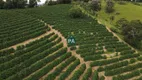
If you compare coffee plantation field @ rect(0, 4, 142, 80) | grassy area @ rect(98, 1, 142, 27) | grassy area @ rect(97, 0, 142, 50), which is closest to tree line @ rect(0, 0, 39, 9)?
coffee plantation field @ rect(0, 4, 142, 80)

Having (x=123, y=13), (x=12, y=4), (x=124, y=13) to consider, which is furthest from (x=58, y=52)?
(x=124, y=13)

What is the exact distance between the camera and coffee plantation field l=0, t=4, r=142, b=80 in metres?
29.8

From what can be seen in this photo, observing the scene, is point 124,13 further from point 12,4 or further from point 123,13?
point 12,4

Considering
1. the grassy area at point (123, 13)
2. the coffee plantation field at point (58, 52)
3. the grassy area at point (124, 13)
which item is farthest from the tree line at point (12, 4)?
the grassy area at point (124, 13)

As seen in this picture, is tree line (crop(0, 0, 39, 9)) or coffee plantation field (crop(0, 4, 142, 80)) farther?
tree line (crop(0, 0, 39, 9))

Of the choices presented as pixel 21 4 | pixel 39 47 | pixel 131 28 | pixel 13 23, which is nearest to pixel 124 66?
pixel 39 47

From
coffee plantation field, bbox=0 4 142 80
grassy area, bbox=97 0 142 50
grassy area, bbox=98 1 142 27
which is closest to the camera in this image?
coffee plantation field, bbox=0 4 142 80

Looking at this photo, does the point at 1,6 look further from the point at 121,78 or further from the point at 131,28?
the point at 121,78

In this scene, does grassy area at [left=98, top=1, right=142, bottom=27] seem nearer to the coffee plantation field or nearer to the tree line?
the tree line

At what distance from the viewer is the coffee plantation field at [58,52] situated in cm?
2978

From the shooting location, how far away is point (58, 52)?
3478cm

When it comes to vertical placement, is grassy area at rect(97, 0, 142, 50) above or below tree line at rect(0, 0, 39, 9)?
below

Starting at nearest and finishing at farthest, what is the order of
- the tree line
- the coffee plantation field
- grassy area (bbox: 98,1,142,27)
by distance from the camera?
the coffee plantation field, the tree line, grassy area (bbox: 98,1,142,27)

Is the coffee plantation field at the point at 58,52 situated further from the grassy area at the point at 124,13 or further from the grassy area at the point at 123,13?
the grassy area at the point at 124,13
